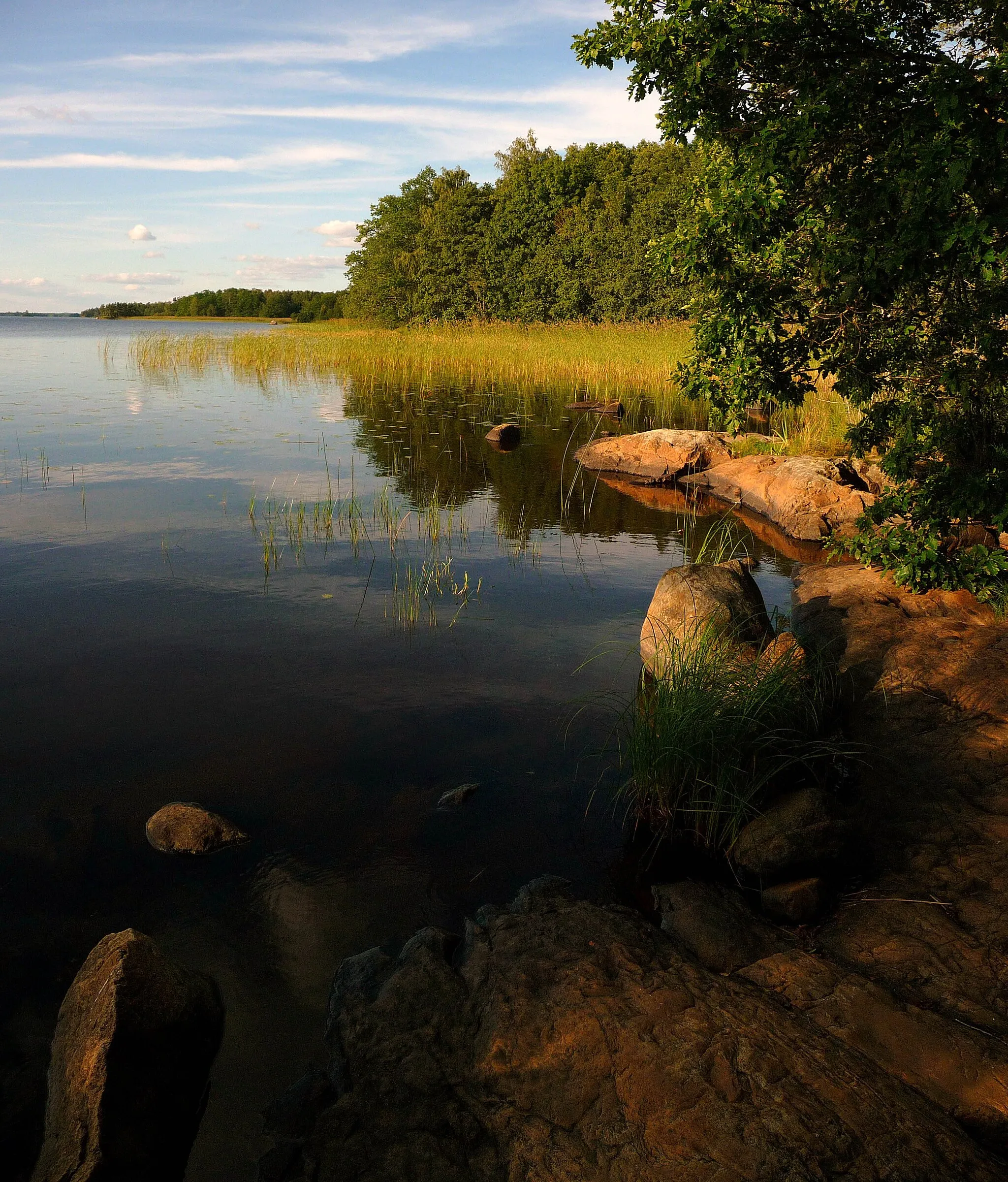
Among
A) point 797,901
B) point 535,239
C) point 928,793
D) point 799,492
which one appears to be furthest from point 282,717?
point 535,239

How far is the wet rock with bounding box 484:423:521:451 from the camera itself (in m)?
18.7

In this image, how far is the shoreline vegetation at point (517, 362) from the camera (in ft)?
70.4

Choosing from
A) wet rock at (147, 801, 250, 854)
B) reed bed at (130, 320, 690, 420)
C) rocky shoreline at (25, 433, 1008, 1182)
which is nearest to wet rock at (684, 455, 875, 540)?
rocky shoreline at (25, 433, 1008, 1182)

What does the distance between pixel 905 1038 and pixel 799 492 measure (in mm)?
10794

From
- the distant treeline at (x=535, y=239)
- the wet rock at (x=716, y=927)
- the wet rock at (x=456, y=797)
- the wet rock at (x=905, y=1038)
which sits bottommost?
the wet rock at (x=456, y=797)

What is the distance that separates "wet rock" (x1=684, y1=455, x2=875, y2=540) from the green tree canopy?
4.00 meters

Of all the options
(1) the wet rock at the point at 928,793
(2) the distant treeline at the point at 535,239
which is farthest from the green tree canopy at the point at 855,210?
(2) the distant treeline at the point at 535,239

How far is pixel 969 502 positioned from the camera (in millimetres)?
6996

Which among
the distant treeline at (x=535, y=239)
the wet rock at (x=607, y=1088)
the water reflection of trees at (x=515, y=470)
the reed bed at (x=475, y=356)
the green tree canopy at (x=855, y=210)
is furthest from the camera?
the distant treeline at (x=535, y=239)

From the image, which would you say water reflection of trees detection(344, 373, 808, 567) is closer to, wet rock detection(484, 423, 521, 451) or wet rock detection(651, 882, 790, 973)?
wet rock detection(484, 423, 521, 451)

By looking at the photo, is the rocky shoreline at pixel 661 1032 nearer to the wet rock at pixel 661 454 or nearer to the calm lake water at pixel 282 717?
the calm lake water at pixel 282 717

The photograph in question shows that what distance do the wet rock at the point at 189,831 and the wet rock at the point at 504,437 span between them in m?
14.1

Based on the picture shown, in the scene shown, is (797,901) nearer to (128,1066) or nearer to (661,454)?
(128,1066)

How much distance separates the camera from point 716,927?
4.00m
